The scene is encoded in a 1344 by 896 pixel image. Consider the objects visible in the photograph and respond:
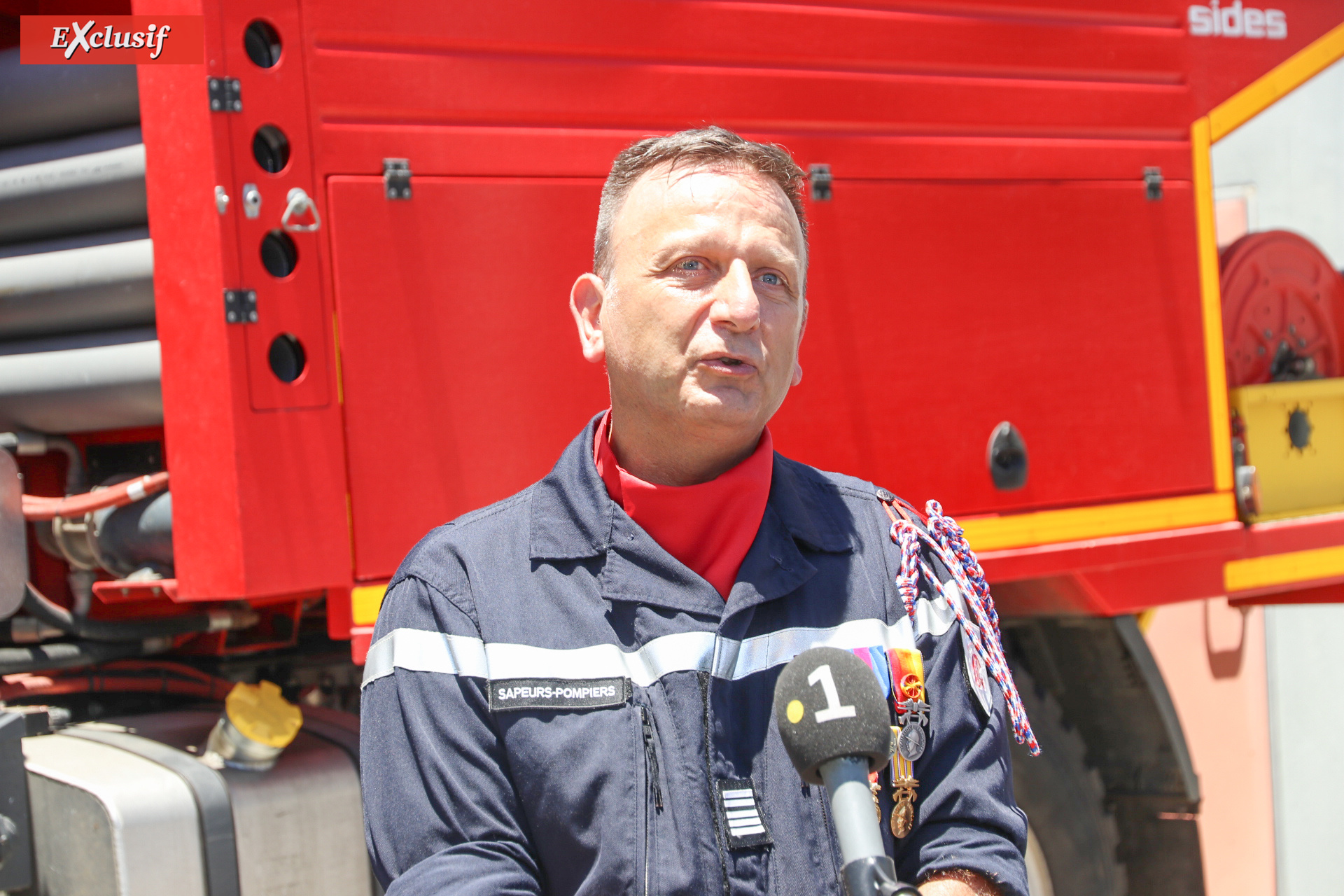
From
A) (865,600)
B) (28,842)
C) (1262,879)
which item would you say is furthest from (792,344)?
(1262,879)

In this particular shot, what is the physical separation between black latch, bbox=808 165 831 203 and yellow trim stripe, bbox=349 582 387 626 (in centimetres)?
123

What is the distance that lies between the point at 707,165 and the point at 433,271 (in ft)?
2.62

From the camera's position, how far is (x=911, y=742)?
4.65 feet

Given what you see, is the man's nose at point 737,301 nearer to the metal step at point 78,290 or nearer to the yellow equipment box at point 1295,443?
the metal step at point 78,290

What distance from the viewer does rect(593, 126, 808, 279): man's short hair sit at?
1.57 meters

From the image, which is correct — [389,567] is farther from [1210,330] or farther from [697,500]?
[1210,330]

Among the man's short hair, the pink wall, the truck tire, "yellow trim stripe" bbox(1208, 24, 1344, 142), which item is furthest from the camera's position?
the pink wall

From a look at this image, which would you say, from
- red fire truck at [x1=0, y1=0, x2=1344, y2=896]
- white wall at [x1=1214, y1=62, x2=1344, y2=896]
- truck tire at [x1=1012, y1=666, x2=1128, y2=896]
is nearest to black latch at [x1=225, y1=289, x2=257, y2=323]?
red fire truck at [x1=0, y1=0, x2=1344, y2=896]

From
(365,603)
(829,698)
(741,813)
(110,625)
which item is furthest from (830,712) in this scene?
(110,625)

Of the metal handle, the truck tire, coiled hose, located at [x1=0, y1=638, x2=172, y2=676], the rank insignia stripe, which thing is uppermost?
the metal handle

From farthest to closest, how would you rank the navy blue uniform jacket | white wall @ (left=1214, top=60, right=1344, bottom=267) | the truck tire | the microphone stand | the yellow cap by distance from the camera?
white wall @ (left=1214, top=60, right=1344, bottom=267)
the truck tire
the yellow cap
the navy blue uniform jacket
the microphone stand

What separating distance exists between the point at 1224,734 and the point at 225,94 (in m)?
4.12

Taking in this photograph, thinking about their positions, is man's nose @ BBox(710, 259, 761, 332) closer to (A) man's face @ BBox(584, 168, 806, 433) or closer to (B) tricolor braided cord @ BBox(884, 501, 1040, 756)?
(A) man's face @ BBox(584, 168, 806, 433)

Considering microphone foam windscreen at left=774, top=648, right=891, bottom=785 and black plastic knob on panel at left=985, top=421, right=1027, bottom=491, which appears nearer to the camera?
microphone foam windscreen at left=774, top=648, right=891, bottom=785
